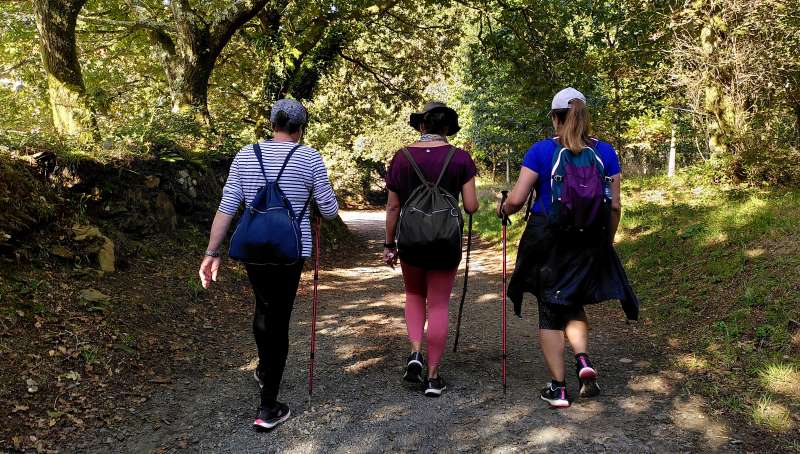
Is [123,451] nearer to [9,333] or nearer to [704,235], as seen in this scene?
[9,333]

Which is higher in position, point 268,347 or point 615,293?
point 615,293

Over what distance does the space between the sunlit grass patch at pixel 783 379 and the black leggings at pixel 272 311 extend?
3.34 m

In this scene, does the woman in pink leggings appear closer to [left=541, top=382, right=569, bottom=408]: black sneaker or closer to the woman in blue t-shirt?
the woman in blue t-shirt

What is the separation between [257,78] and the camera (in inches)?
610

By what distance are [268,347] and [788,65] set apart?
8.91 metres

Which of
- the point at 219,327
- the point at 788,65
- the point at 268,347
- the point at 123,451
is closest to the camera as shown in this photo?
the point at 123,451

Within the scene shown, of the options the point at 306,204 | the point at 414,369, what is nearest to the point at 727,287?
the point at 414,369

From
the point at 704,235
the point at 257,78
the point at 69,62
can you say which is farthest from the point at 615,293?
the point at 257,78

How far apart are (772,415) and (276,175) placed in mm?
3421

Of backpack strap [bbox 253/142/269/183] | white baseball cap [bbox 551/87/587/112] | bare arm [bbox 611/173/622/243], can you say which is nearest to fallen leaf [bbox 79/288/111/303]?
backpack strap [bbox 253/142/269/183]

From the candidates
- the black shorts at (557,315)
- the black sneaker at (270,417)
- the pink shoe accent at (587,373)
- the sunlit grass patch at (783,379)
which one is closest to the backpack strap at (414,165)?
the black shorts at (557,315)

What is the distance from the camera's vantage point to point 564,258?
3732mm

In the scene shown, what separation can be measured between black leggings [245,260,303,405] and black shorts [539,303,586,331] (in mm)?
1670

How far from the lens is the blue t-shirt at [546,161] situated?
368cm
